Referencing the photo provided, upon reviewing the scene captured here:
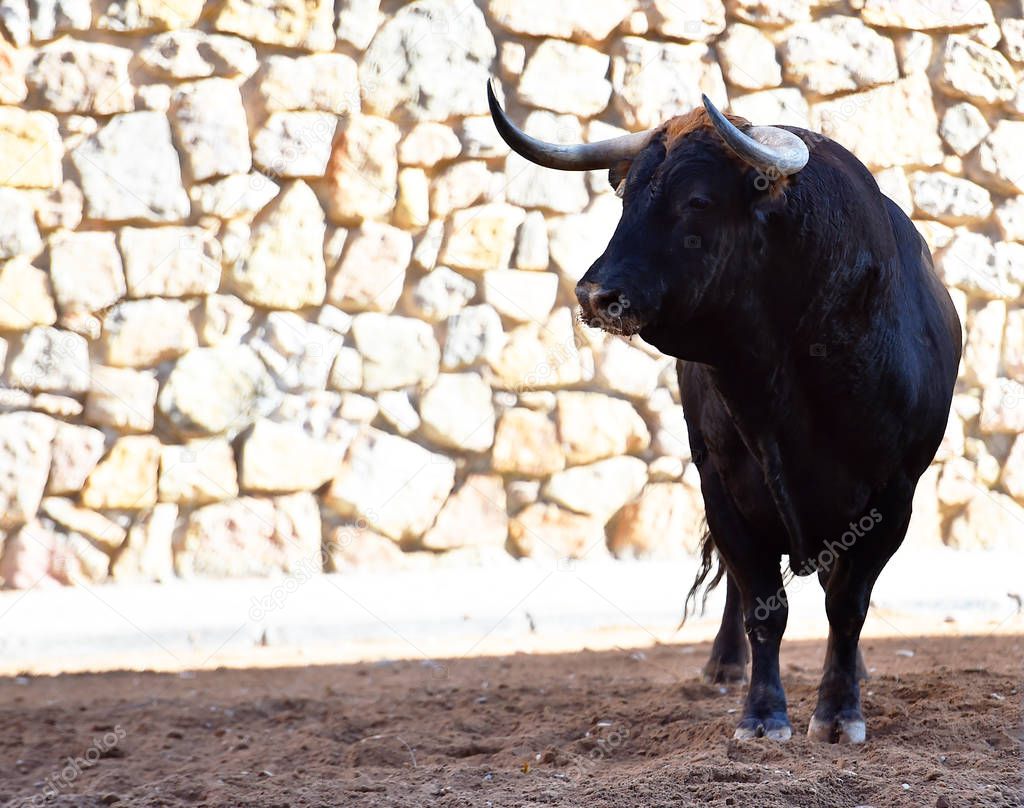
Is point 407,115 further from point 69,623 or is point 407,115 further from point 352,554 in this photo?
point 69,623

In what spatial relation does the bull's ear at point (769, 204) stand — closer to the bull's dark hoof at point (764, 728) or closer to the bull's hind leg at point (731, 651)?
the bull's dark hoof at point (764, 728)

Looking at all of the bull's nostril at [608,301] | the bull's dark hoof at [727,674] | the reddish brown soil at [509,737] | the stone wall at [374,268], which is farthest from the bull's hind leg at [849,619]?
the stone wall at [374,268]

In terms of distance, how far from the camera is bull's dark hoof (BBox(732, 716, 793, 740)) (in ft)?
10.4

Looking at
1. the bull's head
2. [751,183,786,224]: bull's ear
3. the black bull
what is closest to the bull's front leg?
the black bull

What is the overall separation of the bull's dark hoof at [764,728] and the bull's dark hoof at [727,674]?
39.0 inches

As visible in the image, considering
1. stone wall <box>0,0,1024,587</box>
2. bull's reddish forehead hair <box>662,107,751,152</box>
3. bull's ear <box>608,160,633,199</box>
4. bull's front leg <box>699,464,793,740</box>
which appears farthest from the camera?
stone wall <box>0,0,1024,587</box>

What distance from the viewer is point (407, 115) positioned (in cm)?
601

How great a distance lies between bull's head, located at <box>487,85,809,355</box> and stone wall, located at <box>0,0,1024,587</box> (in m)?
3.05

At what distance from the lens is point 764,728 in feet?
10.5

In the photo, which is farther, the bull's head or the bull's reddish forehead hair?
the bull's reddish forehead hair

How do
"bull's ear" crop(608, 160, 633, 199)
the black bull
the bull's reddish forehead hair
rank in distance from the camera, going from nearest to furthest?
1. the black bull
2. the bull's reddish forehead hair
3. "bull's ear" crop(608, 160, 633, 199)

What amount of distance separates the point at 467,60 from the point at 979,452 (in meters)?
3.24

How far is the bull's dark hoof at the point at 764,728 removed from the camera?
317 centimetres

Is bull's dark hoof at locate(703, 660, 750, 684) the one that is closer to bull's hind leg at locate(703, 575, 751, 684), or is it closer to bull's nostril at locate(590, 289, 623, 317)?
bull's hind leg at locate(703, 575, 751, 684)
